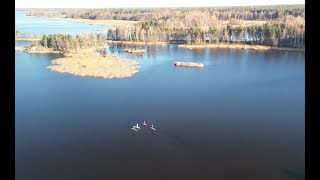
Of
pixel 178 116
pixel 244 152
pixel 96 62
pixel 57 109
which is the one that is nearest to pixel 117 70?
pixel 96 62

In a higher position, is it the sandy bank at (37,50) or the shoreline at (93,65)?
the sandy bank at (37,50)

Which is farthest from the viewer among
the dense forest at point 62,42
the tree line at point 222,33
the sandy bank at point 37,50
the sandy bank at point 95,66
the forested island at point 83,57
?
the tree line at point 222,33

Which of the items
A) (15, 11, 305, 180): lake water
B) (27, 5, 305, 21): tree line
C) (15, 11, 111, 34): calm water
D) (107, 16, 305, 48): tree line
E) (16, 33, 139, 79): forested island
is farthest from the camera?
(27, 5, 305, 21): tree line

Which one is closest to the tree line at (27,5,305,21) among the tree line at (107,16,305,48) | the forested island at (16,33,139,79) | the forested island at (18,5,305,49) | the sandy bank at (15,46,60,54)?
the forested island at (18,5,305,49)

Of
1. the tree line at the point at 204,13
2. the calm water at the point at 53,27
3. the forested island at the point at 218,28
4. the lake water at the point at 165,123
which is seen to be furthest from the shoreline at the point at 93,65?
the tree line at the point at 204,13

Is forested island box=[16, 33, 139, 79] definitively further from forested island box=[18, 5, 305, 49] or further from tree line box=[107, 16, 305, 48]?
forested island box=[18, 5, 305, 49]

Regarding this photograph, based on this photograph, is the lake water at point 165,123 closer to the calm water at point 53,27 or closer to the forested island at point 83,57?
the forested island at point 83,57
